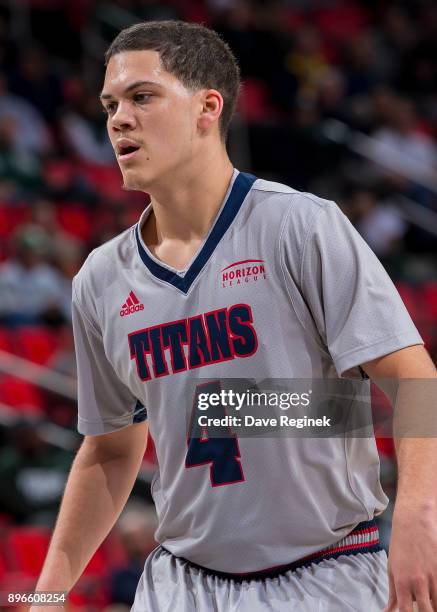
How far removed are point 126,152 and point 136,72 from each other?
0.20 metres

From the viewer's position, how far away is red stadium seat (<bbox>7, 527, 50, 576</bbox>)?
609cm

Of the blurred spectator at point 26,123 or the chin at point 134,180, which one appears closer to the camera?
the chin at point 134,180

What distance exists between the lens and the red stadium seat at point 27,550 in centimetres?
609

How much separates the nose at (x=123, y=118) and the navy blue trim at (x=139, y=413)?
0.83 meters

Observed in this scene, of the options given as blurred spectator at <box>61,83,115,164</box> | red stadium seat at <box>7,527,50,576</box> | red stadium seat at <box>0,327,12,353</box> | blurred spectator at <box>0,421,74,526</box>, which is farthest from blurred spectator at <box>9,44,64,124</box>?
red stadium seat at <box>7,527,50,576</box>

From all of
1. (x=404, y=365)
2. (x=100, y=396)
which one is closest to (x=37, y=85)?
(x=100, y=396)

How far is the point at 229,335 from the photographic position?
2.55 meters

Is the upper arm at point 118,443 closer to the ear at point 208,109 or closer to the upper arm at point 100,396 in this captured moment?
the upper arm at point 100,396

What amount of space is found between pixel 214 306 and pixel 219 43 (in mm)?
727

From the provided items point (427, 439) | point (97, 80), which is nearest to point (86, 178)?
point (97, 80)

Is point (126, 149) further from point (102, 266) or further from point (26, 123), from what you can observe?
point (26, 123)

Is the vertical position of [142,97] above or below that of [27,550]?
above

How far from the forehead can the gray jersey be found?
1.09 ft

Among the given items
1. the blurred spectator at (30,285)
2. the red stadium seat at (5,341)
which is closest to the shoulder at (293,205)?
the red stadium seat at (5,341)
